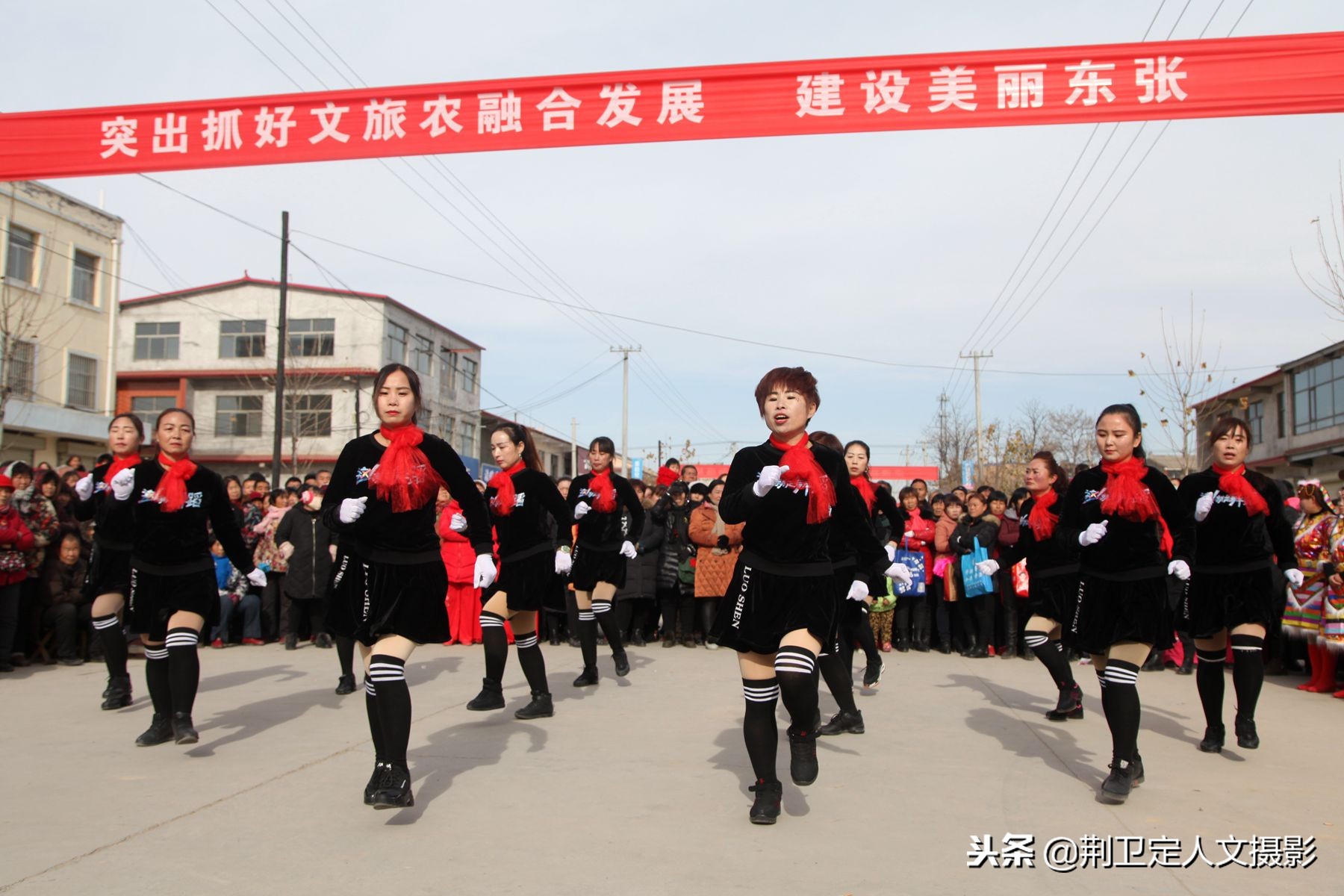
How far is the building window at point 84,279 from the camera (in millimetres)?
27828

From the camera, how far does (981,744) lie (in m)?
5.95

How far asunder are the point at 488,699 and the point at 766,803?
3.06m

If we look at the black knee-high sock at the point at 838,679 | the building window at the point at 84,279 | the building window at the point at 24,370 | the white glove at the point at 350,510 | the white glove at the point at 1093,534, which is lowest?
the black knee-high sock at the point at 838,679

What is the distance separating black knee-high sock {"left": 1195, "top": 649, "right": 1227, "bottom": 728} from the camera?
5.84 meters

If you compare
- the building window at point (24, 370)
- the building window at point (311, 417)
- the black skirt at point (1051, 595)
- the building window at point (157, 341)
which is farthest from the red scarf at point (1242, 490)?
the building window at point (157, 341)

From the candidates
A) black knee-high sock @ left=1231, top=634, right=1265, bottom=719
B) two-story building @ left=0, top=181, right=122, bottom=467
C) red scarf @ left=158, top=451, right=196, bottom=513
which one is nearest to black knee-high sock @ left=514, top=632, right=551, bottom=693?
red scarf @ left=158, top=451, right=196, bottom=513

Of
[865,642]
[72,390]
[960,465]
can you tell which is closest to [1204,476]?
[865,642]

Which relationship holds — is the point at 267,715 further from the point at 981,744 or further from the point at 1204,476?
the point at 1204,476

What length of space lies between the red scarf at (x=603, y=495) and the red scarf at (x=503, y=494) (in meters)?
1.27

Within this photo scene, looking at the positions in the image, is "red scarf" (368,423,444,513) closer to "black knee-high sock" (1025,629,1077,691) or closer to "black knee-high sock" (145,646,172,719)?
"black knee-high sock" (145,646,172,719)

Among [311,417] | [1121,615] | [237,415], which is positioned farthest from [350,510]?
[237,415]

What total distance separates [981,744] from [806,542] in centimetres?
250

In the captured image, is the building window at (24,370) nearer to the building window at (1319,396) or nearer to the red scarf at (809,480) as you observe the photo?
the red scarf at (809,480)

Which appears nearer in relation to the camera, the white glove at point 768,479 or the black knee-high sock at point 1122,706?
the white glove at point 768,479
